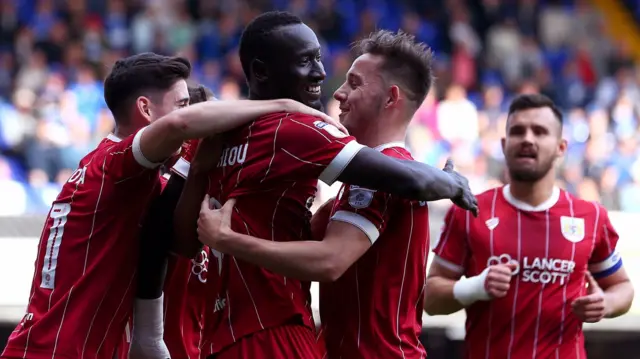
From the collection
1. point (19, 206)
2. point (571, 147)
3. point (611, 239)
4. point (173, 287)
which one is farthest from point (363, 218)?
point (571, 147)

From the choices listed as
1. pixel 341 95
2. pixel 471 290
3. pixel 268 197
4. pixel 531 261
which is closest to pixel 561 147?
pixel 531 261

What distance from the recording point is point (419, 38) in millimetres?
16281

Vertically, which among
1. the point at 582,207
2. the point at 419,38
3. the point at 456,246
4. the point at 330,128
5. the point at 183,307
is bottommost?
the point at 183,307

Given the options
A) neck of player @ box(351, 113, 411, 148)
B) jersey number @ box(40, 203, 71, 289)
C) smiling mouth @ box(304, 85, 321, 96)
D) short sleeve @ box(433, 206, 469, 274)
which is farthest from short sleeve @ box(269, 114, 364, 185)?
short sleeve @ box(433, 206, 469, 274)

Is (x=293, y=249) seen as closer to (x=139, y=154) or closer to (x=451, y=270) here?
(x=139, y=154)

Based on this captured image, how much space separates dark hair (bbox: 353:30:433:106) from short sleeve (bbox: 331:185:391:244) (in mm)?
537

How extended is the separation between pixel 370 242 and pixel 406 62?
81 cm

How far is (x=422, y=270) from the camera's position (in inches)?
164

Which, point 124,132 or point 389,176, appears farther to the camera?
point 124,132

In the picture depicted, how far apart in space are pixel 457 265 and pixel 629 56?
509 inches

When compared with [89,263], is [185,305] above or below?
below

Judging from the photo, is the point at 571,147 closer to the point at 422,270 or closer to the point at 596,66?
the point at 596,66

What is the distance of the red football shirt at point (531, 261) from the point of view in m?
5.46

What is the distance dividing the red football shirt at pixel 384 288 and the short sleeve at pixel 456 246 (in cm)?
153
